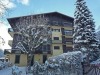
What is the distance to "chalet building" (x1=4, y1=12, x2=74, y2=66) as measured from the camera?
1554 inches

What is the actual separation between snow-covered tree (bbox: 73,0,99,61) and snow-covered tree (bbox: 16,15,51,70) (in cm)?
837

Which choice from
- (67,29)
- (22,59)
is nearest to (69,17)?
(67,29)

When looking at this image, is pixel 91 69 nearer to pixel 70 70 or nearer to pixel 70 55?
pixel 70 70

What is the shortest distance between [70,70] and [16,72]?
7.08 metres

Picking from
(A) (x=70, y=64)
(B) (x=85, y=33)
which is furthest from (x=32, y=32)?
(A) (x=70, y=64)

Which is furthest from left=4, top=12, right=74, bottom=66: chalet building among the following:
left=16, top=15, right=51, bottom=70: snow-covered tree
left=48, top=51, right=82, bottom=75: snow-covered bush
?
left=48, top=51, right=82, bottom=75: snow-covered bush

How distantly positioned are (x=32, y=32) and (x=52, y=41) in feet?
28.9

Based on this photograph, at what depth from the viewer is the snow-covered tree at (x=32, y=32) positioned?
3353 centimetres

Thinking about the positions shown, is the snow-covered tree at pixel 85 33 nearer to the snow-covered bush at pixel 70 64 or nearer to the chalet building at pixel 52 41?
the snow-covered bush at pixel 70 64

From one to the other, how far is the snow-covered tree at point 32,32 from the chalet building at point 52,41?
2442 millimetres

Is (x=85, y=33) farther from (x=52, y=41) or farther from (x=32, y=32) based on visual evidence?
(x=52, y=41)

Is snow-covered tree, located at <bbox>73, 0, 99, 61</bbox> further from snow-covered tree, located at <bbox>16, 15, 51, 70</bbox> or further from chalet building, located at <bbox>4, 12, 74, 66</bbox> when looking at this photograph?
chalet building, located at <bbox>4, 12, 74, 66</bbox>

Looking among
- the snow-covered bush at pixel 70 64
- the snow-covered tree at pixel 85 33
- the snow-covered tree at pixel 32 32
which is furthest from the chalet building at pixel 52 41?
the snow-covered bush at pixel 70 64

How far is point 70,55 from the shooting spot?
21.2 metres
